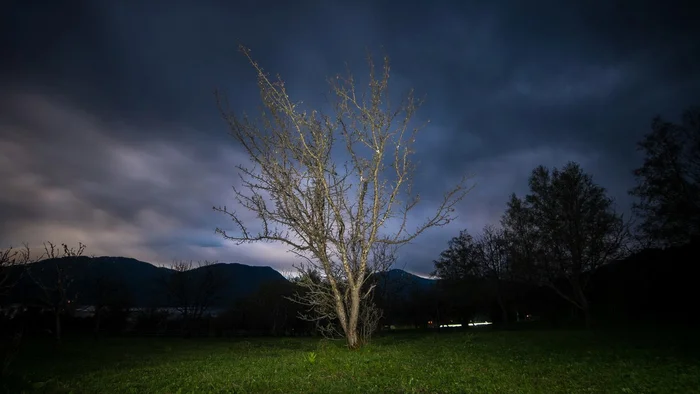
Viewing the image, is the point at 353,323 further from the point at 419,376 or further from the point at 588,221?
the point at 588,221

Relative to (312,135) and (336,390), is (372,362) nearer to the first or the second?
(336,390)

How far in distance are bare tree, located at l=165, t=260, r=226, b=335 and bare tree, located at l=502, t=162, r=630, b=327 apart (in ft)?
155

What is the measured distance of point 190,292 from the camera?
202ft

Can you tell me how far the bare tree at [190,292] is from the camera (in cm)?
6041

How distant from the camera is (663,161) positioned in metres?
28.1

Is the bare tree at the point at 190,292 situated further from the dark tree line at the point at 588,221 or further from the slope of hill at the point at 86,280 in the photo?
the dark tree line at the point at 588,221

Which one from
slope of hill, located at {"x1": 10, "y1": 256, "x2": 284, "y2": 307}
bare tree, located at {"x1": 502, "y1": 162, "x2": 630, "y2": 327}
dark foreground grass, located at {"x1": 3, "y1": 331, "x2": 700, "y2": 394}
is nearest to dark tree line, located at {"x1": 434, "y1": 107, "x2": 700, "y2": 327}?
bare tree, located at {"x1": 502, "y1": 162, "x2": 630, "y2": 327}

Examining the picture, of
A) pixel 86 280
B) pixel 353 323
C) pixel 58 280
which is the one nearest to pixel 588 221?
pixel 353 323

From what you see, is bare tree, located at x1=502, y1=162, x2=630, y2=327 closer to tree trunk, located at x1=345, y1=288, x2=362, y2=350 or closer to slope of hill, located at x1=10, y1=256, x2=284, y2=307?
tree trunk, located at x1=345, y1=288, x2=362, y2=350

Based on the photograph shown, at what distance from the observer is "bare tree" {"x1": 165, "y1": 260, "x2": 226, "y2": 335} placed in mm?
60406

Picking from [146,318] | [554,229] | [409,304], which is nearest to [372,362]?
[554,229]

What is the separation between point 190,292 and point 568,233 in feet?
177

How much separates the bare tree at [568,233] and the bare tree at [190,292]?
155 ft

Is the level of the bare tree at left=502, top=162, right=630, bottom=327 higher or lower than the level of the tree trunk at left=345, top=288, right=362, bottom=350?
higher
